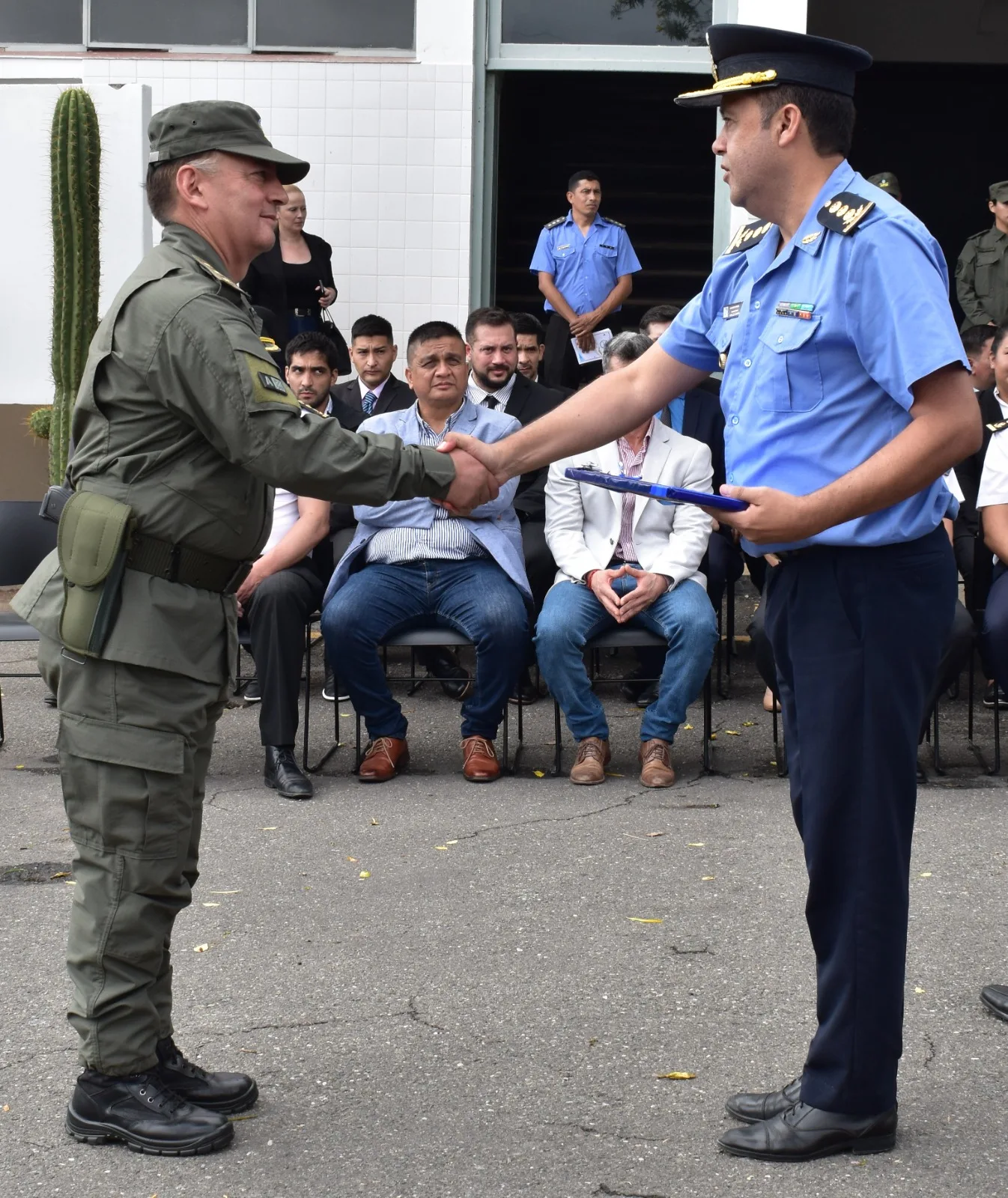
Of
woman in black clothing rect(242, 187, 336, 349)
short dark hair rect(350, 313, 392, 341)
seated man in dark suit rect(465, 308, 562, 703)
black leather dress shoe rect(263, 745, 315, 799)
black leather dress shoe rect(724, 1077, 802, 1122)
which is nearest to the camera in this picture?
black leather dress shoe rect(724, 1077, 802, 1122)

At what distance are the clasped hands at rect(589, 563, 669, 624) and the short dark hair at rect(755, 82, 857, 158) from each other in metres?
3.22

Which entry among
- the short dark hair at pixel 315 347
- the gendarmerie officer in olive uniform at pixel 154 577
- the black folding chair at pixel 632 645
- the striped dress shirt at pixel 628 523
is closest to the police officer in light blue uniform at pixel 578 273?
the short dark hair at pixel 315 347

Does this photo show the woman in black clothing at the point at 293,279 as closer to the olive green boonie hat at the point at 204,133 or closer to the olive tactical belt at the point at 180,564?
the olive green boonie hat at the point at 204,133

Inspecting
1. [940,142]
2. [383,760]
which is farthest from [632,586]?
[940,142]

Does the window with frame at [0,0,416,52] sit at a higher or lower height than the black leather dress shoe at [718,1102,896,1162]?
higher

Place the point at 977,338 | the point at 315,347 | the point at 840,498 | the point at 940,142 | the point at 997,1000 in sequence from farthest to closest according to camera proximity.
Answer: the point at 940,142
the point at 977,338
the point at 315,347
the point at 997,1000
the point at 840,498

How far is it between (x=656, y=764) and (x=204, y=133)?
3.45 m

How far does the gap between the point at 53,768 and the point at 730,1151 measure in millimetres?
3847

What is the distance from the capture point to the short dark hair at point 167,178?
321cm

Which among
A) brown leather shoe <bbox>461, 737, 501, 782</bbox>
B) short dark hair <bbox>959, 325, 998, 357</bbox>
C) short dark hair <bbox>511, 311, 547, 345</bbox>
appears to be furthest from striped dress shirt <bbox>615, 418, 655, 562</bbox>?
short dark hair <bbox>511, 311, 547, 345</bbox>

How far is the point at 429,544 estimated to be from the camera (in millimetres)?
6270

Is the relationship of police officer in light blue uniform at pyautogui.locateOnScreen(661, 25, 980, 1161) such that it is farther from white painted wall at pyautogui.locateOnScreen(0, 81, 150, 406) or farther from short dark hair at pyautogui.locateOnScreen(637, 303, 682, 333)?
white painted wall at pyautogui.locateOnScreen(0, 81, 150, 406)

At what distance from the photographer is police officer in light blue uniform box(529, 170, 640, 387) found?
10.6 m

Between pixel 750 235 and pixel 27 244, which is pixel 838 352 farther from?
pixel 27 244
